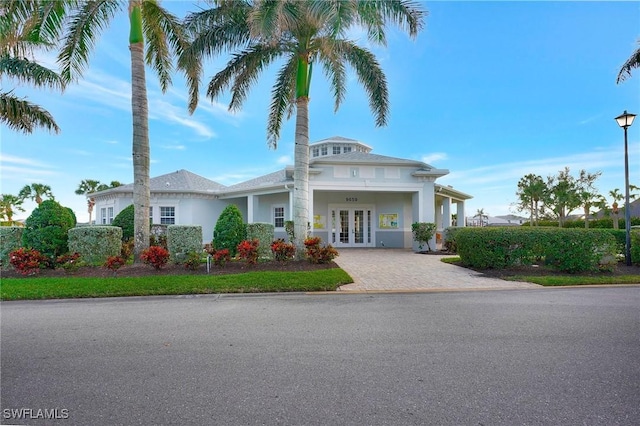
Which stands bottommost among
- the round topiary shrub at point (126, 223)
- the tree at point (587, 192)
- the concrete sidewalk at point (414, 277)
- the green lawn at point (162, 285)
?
the concrete sidewalk at point (414, 277)

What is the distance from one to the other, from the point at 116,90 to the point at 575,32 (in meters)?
17.3

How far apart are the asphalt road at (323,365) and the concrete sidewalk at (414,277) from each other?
6.77 ft

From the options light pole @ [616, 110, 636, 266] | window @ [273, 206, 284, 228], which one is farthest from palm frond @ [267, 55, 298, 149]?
light pole @ [616, 110, 636, 266]

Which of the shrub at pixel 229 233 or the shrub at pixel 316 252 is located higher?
the shrub at pixel 229 233

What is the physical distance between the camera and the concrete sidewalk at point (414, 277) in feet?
26.9

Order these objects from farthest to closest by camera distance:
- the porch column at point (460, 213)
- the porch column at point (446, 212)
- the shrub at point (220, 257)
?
the porch column at point (460, 213), the porch column at point (446, 212), the shrub at point (220, 257)

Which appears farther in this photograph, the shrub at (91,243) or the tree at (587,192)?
the tree at (587,192)

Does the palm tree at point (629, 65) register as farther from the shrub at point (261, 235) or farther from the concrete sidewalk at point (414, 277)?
the shrub at point (261, 235)

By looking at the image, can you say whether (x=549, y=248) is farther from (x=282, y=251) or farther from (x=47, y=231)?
(x=47, y=231)

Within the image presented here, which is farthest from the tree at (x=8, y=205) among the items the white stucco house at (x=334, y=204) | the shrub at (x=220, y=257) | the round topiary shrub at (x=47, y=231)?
the shrub at (x=220, y=257)

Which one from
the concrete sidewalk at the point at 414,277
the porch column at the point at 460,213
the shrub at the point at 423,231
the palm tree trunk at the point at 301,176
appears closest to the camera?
the concrete sidewalk at the point at 414,277

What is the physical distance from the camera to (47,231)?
391 inches

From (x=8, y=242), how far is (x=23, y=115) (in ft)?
19.4

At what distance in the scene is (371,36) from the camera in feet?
31.3
